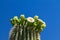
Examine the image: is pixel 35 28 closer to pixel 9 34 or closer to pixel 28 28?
pixel 28 28

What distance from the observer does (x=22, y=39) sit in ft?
35.7

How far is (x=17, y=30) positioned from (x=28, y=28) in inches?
22.0

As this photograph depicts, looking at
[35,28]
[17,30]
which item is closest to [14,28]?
[17,30]

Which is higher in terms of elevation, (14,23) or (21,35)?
(14,23)

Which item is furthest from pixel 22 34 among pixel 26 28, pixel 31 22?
pixel 31 22

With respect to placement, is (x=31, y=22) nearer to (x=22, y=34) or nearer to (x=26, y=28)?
(x=26, y=28)

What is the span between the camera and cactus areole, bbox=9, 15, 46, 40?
36.1ft

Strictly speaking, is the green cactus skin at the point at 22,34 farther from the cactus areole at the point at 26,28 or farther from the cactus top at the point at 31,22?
the cactus top at the point at 31,22

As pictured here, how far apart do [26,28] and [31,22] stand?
390 mm

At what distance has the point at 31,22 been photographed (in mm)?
11227

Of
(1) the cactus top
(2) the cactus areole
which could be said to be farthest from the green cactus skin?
(1) the cactus top

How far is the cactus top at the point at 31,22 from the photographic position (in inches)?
442

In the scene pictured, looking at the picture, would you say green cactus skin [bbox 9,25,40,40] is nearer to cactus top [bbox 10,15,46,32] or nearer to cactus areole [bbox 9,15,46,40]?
cactus areole [bbox 9,15,46,40]

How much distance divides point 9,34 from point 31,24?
4.09ft
